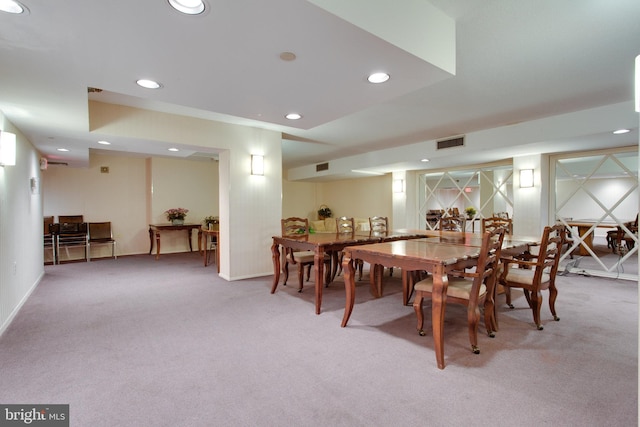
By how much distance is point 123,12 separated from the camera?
1.38 m

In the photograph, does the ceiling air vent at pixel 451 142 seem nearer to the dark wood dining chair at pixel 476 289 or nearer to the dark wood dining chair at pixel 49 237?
the dark wood dining chair at pixel 476 289

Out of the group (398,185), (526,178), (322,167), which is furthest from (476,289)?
A: (322,167)

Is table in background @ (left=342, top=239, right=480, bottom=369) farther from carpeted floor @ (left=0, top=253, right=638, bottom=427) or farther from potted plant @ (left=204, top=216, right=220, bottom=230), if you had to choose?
potted plant @ (left=204, top=216, right=220, bottom=230)

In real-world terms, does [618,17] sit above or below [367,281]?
above

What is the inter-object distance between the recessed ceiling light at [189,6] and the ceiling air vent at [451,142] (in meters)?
4.47

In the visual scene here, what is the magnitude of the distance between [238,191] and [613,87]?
449 cm

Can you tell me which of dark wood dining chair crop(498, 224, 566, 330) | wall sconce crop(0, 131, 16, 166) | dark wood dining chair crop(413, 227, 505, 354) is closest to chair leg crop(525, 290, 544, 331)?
dark wood dining chair crop(498, 224, 566, 330)

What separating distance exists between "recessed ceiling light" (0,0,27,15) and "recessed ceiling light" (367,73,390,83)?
5.96 ft

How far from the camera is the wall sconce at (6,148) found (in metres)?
2.59

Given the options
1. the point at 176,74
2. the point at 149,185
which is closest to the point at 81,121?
the point at 176,74

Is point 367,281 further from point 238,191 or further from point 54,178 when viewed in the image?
point 54,178

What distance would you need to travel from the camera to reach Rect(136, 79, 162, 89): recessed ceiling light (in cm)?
216

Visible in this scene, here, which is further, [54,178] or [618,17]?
[54,178]

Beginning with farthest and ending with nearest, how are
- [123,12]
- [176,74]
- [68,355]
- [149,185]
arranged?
[149,185]
[68,355]
[176,74]
[123,12]
